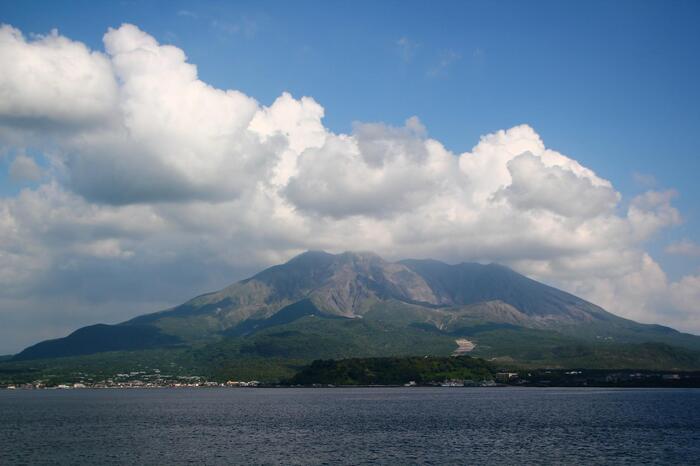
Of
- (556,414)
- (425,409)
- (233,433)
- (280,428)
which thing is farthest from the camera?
(425,409)

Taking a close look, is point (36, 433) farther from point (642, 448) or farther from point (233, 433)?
point (642, 448)

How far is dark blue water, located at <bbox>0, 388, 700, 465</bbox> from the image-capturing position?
81.6 metres

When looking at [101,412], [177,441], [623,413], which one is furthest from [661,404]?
[101,412]

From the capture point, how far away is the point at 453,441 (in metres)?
96.5

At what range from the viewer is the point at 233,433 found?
110m

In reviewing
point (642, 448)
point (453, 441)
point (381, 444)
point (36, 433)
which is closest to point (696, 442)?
point (642, 448)

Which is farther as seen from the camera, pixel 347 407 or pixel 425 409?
pixel 347 407

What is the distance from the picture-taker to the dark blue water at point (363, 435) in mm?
81562

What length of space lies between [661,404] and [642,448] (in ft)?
→ 307

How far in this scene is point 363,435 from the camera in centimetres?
10475

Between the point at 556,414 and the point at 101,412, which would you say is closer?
the point at 556,414

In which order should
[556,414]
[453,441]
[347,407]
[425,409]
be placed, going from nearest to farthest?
1. [453,441]
2. [556,414]
3. [425,409]
4. [347,407]

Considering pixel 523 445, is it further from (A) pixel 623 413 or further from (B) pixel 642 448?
(A) pixel 623 413

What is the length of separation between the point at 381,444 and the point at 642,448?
34.6m
